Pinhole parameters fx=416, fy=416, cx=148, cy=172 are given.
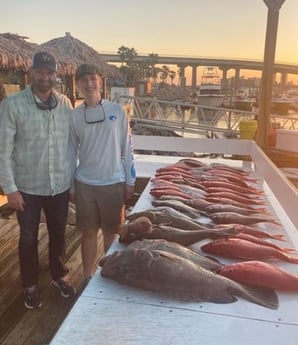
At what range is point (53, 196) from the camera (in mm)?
3322

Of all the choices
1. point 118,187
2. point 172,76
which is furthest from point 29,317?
point 172,76

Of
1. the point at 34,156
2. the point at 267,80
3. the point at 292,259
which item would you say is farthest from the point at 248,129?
the point at 292,259

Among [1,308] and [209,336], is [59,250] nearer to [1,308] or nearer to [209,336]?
[1,308]

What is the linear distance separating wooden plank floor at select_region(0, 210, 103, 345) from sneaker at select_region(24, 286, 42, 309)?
4 centimetres

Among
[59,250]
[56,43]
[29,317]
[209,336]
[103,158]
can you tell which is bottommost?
[29,317]

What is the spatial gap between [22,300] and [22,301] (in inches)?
0.6

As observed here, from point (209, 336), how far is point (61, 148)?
202 cm

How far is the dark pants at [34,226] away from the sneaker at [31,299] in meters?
0.05

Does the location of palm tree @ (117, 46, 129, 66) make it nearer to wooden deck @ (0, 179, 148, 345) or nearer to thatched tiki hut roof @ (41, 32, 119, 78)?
thatched tiki hut roof @ (41, 32, 119, 78)

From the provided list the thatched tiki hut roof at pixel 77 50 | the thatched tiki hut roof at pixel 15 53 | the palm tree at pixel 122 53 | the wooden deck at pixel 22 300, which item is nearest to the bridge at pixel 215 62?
the palm tree at pixel 122 53

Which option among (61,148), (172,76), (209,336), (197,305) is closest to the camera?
(209,336)

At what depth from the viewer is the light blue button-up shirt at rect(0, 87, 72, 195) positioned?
9.96ft

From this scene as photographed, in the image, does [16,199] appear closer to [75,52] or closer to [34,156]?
[34,156]

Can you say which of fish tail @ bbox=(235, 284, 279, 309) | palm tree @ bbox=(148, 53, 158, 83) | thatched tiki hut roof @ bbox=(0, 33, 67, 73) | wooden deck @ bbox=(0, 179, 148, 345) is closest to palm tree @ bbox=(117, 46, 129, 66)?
palm tree @ bbox=(148, 53, 158, 83)
